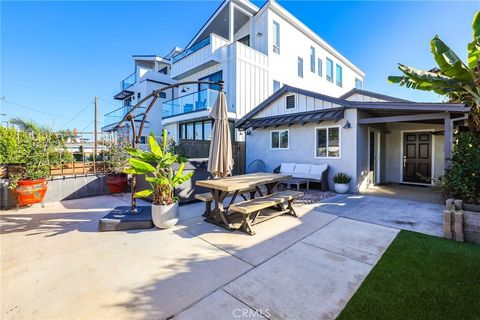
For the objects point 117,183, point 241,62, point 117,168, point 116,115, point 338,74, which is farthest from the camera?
point 338,74

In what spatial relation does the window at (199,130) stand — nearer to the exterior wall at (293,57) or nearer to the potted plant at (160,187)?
the exterior wall at (293,57)

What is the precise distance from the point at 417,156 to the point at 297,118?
19.9ft

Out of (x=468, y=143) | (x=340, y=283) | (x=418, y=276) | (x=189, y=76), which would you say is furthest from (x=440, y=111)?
(x=189, y=76)

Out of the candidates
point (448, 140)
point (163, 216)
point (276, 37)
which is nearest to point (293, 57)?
point (276, 37)

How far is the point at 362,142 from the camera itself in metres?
8.98

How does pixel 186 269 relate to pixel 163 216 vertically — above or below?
below

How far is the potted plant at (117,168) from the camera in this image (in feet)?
27.7

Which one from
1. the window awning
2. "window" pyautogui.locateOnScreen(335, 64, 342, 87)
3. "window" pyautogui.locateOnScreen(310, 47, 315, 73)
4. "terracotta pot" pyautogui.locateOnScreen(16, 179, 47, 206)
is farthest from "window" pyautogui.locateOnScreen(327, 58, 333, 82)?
"terracotta pot" pyautogui.locateOnScreen(16, 179, 47, 206)

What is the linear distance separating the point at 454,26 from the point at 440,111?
11.9 feet

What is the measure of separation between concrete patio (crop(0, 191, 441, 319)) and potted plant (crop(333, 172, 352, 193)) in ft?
11.0

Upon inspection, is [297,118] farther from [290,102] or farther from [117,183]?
[117,183]

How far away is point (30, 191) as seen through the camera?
6.25 meters

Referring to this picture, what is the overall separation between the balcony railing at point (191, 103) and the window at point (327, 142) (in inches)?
235

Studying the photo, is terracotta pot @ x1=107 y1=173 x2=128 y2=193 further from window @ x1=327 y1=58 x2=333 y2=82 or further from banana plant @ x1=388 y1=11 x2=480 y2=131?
window @ x1=327 y1=58 x2=333 y2=82
